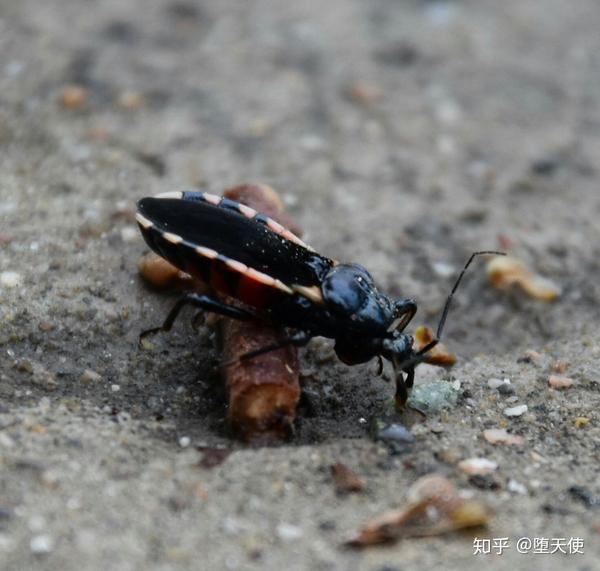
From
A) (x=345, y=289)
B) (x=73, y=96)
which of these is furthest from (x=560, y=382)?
(x=73, y=96)

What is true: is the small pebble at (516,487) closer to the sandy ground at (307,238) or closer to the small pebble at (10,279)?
the sandy ground at (307,238)

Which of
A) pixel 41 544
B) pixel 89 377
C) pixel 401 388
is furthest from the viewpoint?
pixel 89 377

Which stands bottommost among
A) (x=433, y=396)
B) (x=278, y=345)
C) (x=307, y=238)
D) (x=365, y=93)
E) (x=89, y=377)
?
(x=89, y=377)

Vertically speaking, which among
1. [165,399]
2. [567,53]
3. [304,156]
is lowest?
[165,399]

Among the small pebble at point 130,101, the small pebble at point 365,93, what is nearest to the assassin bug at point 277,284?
the small pebble at point 130,101

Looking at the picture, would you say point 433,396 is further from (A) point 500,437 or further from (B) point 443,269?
(B) point 443,269

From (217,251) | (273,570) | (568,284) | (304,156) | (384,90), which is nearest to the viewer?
(273,570)

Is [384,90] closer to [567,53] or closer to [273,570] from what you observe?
[567,53]

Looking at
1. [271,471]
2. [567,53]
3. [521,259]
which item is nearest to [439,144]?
[521,259]
